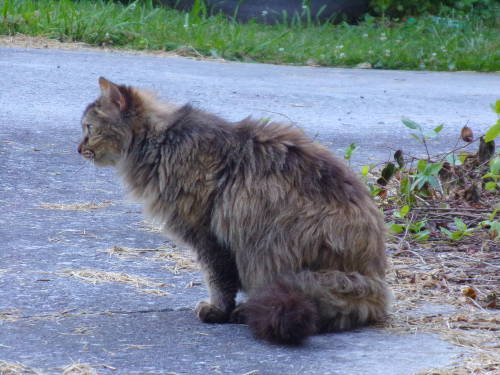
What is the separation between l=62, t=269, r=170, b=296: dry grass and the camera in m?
3.88

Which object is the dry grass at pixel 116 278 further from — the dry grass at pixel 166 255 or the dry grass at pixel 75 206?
the dry grass at pixel 75 206

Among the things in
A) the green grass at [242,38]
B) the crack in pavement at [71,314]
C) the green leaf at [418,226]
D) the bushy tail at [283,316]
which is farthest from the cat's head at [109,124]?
the green grass at [242,38]

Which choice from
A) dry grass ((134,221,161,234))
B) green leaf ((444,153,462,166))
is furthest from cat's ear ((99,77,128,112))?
green leaf ((444,153,462,166))

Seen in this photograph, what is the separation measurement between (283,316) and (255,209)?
1.73ft

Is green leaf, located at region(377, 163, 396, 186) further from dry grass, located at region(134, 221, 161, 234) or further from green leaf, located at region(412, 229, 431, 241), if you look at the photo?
dry grass, located at region(134, 221, 161, 234)

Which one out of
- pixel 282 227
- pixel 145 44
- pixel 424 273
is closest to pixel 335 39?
pixel 145 44

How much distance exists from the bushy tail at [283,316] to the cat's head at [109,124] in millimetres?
1028

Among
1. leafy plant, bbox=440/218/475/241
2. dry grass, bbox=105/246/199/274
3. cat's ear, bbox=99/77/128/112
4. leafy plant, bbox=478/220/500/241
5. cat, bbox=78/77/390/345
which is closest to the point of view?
cat, bbox=78/77/390/345

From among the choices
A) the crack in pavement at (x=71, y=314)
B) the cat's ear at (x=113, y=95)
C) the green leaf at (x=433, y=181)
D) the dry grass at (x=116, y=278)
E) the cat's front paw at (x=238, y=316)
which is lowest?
the dry grass at (x=116, y=278)

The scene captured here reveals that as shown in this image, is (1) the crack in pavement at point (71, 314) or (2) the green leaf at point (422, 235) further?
(2) the green leaf at point (422, 235)

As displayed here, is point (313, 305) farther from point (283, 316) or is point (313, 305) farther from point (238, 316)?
point (238, 316)

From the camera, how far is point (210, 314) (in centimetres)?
347

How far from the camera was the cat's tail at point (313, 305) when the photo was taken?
3096mm

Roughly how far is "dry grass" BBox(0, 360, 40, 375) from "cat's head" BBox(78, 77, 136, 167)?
1207 millimetres
